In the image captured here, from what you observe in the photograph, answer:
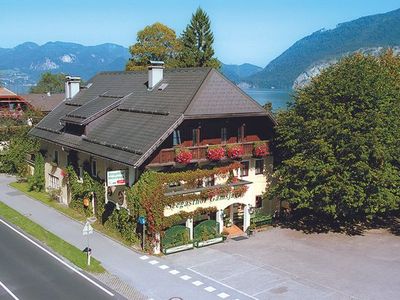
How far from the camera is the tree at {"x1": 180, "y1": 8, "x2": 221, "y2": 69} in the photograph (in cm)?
6869

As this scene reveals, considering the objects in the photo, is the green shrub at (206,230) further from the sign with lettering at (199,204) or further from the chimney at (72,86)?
the chimney at (72,86)

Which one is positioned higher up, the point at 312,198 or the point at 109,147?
the point at 109,147

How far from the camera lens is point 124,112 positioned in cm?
3434

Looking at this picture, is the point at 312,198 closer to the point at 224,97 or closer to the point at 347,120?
the point at 347,120

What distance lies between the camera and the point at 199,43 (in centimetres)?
→ 6962

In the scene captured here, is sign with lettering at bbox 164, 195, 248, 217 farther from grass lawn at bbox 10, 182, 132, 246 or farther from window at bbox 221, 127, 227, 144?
window at bbox 221, 127, 227, 144

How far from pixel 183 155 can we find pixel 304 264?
9.01 metres

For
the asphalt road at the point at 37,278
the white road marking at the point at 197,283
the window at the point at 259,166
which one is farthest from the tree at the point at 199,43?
the white road marking at the point at 197,283

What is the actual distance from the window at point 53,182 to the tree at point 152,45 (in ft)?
91.9

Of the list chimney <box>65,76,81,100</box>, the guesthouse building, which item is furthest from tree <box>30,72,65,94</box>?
the guesthouse building

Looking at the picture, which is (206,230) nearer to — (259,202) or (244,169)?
(244,169)

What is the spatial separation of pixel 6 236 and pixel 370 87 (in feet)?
79.8

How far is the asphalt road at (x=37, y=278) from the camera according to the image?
2247 cm

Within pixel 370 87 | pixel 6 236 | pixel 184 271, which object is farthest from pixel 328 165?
pixel 6 236
